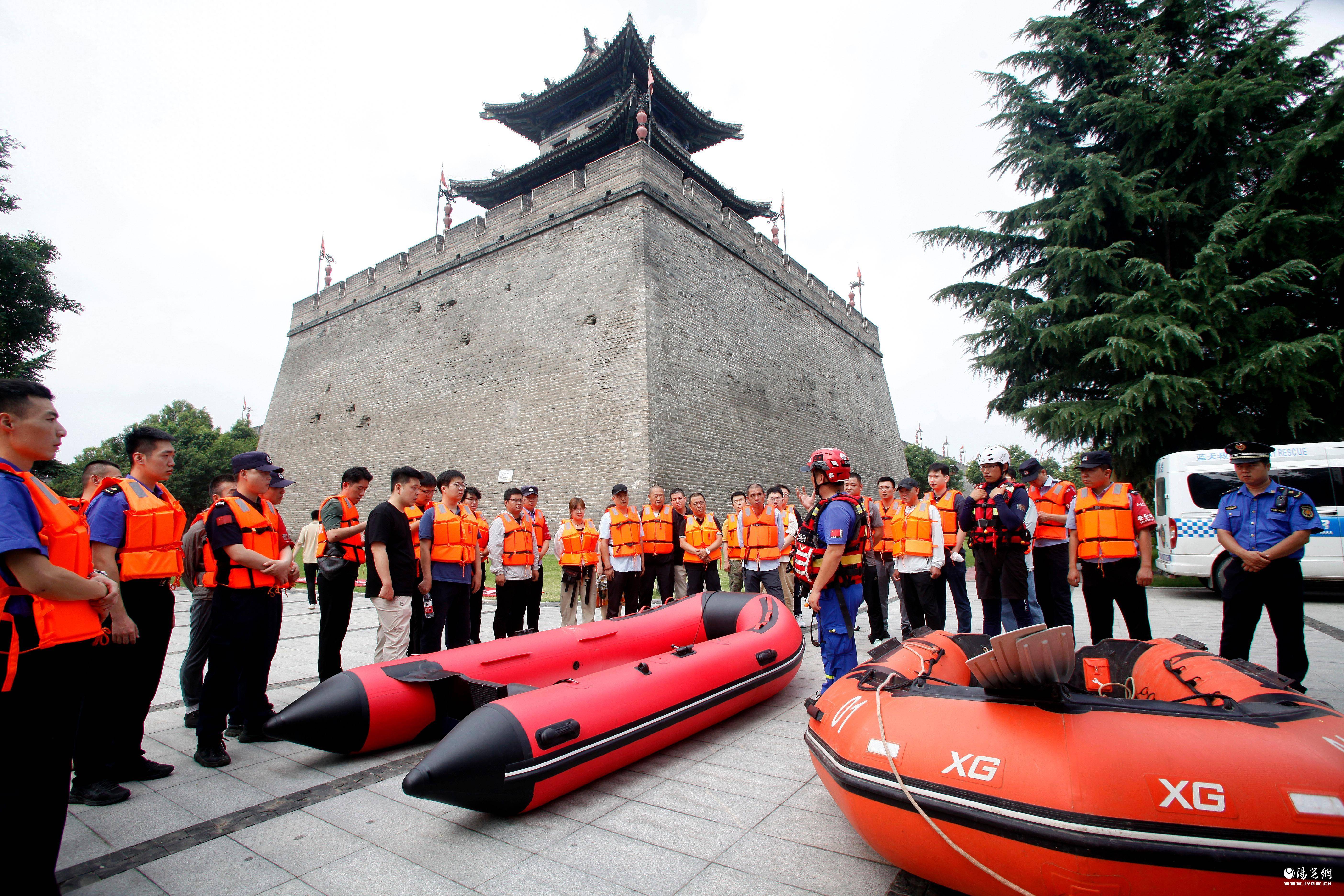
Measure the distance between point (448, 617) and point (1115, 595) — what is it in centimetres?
534

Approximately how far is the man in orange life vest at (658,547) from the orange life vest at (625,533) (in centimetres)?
13

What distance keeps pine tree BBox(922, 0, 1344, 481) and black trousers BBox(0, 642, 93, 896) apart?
1452 cm

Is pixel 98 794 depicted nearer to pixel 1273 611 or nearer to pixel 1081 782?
pixel 1081 782

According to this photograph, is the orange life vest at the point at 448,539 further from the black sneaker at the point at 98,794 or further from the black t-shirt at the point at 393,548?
the black sneaker at the point at 98,794

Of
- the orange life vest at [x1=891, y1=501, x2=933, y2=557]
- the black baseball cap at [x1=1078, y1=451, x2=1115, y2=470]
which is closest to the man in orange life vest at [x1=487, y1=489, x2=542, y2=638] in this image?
the orange life vest at [x1=891, y1=501, x2=933, y2=557]

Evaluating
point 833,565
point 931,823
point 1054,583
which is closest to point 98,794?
point 931,823

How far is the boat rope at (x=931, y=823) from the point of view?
1751 millimetres

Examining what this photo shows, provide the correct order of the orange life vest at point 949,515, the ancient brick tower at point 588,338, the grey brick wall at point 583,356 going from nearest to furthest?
the orange life vest at point 949,515 < the grey brick wall at point 583,356 < the ancient brick tower at point 588,338

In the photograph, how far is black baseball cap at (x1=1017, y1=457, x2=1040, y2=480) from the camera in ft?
16.7

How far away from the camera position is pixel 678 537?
7.21 meters

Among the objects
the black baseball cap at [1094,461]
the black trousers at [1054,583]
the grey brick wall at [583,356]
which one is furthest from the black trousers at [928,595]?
the grey brick wall at [583,356]

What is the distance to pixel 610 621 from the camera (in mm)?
4633

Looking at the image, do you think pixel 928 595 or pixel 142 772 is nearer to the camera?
pixel 142 772

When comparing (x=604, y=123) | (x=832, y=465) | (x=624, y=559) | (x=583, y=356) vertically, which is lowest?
(x=624, y=559)
